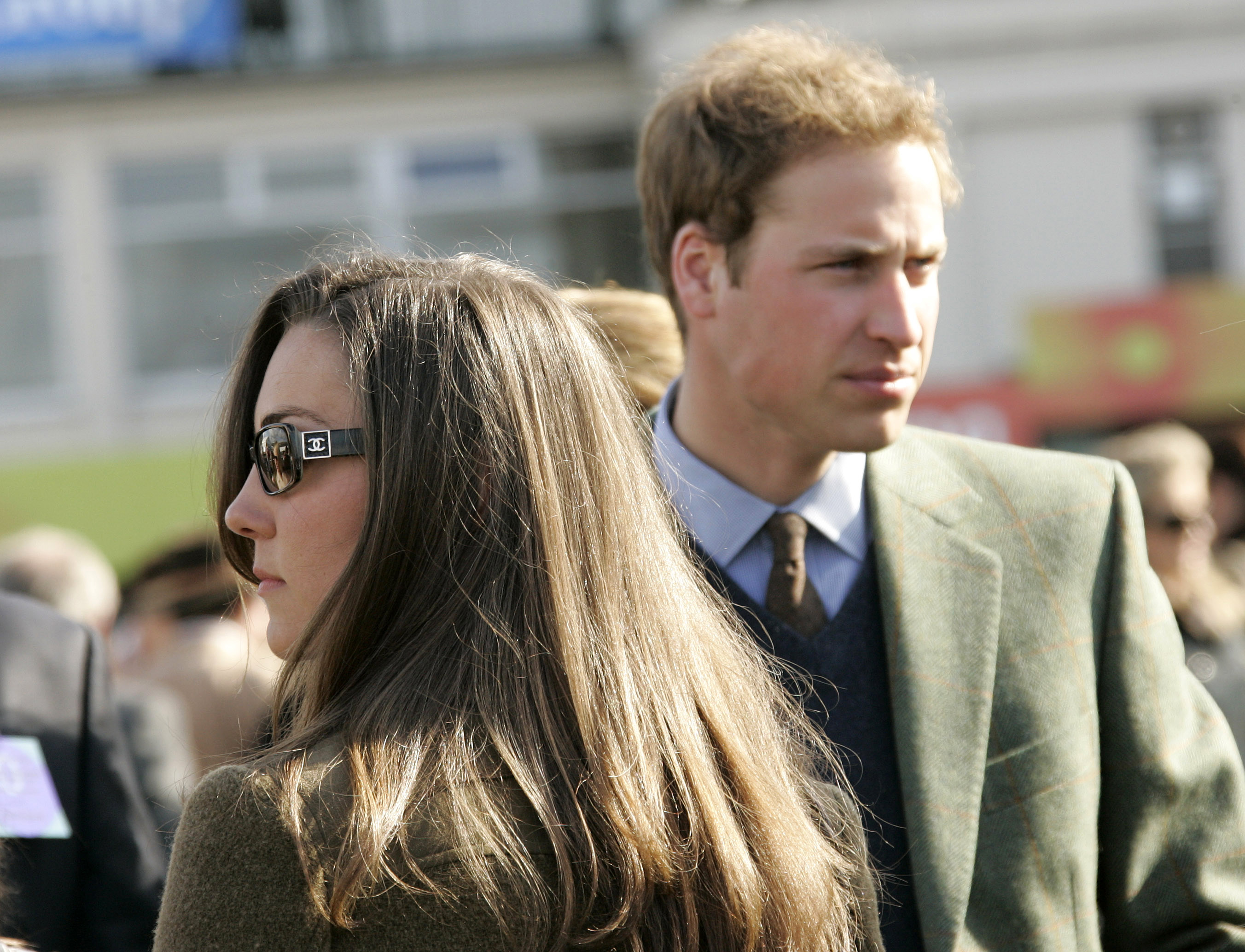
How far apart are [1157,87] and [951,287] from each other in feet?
9.38

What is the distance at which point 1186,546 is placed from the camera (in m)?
4.30

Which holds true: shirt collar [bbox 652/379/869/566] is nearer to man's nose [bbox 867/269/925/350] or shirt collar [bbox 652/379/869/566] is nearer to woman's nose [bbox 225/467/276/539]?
man's nose [bbox 867/269/925/350]

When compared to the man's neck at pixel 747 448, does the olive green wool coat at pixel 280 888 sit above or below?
below

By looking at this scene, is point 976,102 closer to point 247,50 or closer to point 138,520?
point 247,50

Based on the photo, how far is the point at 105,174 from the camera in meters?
14.7

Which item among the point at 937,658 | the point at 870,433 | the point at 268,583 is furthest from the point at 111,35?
the point at 937,658

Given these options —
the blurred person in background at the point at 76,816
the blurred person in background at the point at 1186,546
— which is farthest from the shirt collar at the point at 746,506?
the blurred person in background at the point at 1186,546

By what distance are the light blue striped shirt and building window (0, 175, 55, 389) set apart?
554 inches

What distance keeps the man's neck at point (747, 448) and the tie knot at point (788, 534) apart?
4 centimetres

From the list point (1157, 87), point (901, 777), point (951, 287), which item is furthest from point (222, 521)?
point (1157, 87)

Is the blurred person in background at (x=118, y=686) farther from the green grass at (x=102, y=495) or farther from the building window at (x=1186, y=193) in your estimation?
the building window at (x=1186, y=193)

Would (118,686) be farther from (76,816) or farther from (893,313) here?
(893,313)

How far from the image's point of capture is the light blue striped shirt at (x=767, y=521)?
2.17m

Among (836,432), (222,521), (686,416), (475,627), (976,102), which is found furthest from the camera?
(976,102)
